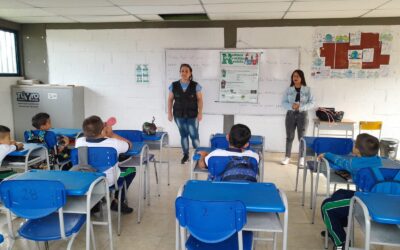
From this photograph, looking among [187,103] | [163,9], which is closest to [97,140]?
[187,103]

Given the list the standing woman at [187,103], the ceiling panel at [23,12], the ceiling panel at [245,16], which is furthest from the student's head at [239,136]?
the ceiling panel at [23,12]

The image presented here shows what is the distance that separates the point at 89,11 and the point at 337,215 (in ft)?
14.5

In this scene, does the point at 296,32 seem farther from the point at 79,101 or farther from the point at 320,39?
the point at 79,101

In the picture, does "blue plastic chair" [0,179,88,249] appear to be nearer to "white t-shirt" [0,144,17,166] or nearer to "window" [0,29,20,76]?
"white t-shirt" [0,144,17,166]

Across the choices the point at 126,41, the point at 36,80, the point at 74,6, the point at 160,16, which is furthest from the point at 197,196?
the point at 36,80

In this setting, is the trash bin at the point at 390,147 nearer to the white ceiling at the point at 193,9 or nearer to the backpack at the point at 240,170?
the white ceiling at the point at 193,9

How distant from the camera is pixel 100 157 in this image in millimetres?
2463

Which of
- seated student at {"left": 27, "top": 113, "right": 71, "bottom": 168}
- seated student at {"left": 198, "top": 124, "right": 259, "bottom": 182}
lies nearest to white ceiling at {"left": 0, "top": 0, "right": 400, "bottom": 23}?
seated student at {"left": 27, "top": 113, "right": 71, "bottom": 168}

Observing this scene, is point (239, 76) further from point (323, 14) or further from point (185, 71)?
point (323, 14)

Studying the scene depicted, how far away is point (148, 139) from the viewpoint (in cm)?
367

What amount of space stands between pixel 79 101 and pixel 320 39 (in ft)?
14.6

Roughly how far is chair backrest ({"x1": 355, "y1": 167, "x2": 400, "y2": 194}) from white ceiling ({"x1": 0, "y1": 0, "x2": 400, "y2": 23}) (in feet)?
9.26

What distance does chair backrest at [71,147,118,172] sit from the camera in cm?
245

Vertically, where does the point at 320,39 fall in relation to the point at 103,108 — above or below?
above
